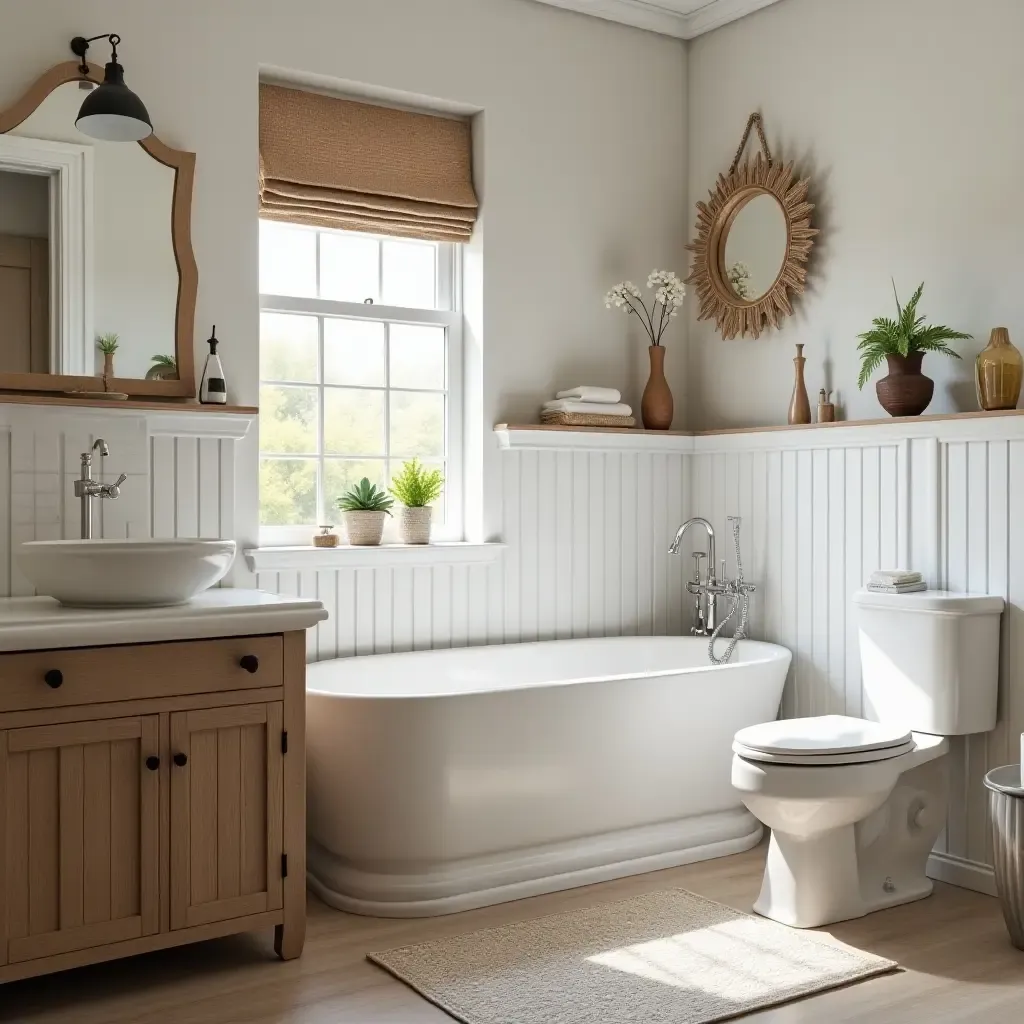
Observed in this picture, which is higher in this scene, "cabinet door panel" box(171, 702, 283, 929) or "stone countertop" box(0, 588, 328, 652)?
"stone countertop" box(0, 588, 328, 652)

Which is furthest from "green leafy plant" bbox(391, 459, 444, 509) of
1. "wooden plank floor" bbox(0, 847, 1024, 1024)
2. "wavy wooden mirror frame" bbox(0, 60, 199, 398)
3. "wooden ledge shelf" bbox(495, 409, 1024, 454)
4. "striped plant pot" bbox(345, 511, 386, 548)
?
"wooden plank floor" bbox(0, 847, 1024, 1024)

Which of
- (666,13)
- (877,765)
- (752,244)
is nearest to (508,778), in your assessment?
(877,765)

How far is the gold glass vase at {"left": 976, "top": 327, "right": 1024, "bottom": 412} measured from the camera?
312cm

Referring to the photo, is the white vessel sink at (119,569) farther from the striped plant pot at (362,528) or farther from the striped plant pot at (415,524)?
the striped plant pot at (415,524)

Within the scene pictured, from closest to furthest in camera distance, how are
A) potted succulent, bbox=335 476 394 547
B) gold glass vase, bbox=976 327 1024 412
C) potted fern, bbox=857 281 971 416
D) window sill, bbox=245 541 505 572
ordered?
gold glass vase, bbox=976 327 1024 412, potted fern, bbox=857 281 971 416, window sill, bbox=245 541 505 572, potted succulent, bbox=335 476 394 547

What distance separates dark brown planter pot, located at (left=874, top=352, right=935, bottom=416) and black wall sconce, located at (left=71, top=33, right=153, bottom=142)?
7.14 feet

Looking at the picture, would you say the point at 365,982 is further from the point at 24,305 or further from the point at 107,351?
the point at 24,305

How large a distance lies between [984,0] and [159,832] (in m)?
3.14

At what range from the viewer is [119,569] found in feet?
8.34

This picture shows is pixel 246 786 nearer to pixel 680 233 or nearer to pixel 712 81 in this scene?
pixel 680 233

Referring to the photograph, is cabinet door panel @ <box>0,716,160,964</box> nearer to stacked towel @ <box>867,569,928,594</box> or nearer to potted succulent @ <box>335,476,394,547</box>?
potted succulent @ <box>335,476,394,547</box>

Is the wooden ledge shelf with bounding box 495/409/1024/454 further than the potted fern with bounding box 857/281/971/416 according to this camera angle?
No

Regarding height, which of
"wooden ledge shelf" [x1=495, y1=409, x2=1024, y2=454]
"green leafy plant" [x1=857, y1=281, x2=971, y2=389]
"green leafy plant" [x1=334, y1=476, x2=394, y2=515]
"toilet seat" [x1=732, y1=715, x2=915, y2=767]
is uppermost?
"green leafy plant" [x1=857, y1=281, x2=971, y2=389]

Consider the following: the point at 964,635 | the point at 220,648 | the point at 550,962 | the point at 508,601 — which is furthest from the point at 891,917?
the point at 220,648
